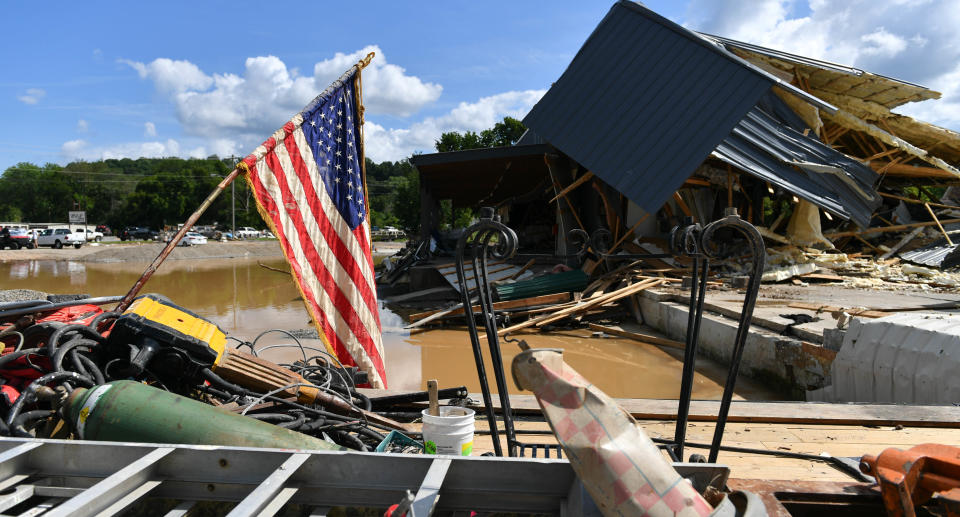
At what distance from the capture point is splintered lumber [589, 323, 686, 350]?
9.59 m

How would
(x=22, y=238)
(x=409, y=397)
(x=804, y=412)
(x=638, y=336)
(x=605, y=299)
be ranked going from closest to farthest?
(x=804, y=412), (x=409, y=397), (x=638, y=336), (x=605, y=299), (x=22, y=238)

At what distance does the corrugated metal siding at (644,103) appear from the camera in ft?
38.1

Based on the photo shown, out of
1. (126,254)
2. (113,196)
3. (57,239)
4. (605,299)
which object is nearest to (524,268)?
(605,299)

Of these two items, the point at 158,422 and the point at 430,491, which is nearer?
the point at 430,491

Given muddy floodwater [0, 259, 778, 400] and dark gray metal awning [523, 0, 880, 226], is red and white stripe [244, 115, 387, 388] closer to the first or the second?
muddy floodwater [0, 259, 778, 400]

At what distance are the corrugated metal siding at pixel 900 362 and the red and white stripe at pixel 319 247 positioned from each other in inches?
185

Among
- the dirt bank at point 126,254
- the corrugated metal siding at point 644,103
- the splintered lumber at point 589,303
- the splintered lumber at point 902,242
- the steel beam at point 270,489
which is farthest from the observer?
the dirt bank at point 126,254

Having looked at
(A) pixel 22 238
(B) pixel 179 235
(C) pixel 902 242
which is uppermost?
(A) pixel 22 238

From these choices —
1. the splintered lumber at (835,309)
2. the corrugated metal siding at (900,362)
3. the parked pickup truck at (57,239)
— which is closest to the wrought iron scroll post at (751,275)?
the corrugated metal siding at (900,362)

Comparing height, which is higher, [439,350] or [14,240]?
[14,240]

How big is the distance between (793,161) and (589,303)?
227 inches

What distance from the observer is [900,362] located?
4.80 m

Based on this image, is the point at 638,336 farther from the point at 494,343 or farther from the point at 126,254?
the point at 126,254

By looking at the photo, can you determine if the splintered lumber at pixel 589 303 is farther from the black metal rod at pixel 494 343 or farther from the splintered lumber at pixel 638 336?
the black metal rod at pixel 494 343
